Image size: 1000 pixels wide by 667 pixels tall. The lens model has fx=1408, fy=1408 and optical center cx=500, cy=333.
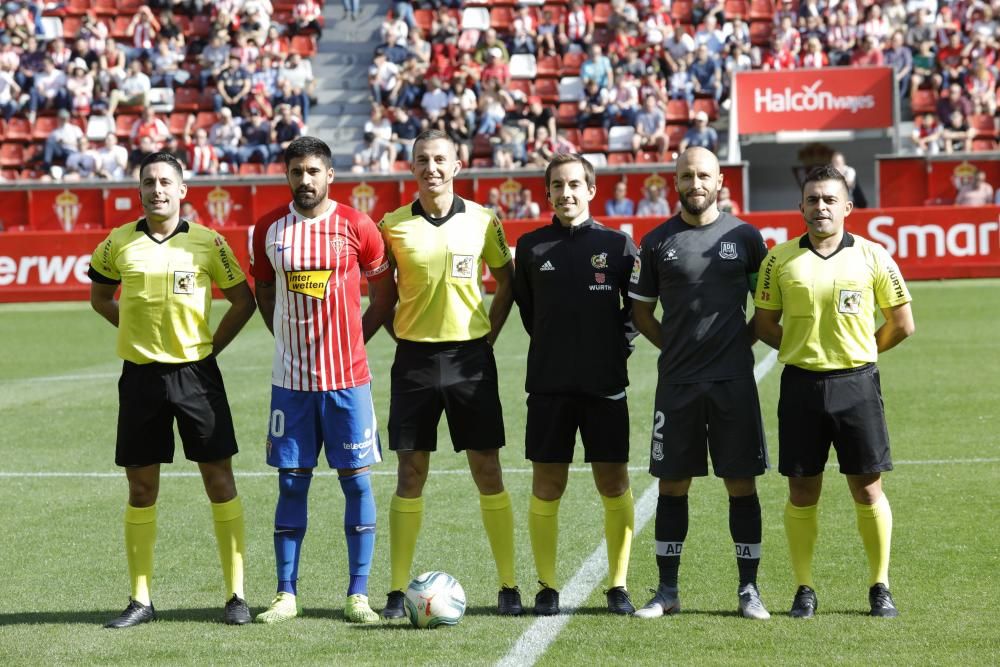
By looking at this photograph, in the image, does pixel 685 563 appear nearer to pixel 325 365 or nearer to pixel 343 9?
pixel 325 365

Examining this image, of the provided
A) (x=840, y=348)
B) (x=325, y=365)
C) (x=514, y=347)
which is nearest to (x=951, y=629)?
(x=840, y=348)

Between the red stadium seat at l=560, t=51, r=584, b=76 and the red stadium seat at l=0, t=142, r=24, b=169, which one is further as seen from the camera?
the red stadium seat at l=560, t=51, r=584, b=76

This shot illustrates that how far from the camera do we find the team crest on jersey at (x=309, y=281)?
602cm

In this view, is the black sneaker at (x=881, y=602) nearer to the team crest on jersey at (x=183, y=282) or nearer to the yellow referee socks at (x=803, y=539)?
the yellow referee socks at (x=803, y=539)

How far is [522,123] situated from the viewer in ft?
85.1

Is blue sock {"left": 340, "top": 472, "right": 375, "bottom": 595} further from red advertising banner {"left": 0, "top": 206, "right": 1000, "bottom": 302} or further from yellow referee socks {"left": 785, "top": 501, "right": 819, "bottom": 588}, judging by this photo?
red advertising banner {"left": 0, "top": 206, "right": 1000, "bottom": 302}

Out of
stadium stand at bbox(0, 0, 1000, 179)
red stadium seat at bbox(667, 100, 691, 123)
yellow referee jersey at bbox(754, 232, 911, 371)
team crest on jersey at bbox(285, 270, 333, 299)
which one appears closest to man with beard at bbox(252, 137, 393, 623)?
team crest on jersey at bbox(285, 270, 333, 299)

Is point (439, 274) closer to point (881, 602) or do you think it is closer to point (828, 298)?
point (828, 298)

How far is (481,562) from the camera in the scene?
703 cm

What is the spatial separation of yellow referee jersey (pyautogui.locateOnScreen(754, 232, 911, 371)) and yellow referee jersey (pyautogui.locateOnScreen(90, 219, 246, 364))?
7.92 ft

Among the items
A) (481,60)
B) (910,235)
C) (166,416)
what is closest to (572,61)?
(481,60)

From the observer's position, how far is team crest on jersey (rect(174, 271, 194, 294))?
6082 millimetres

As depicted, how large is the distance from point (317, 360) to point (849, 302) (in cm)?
226

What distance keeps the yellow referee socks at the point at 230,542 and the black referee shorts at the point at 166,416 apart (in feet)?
0.78
